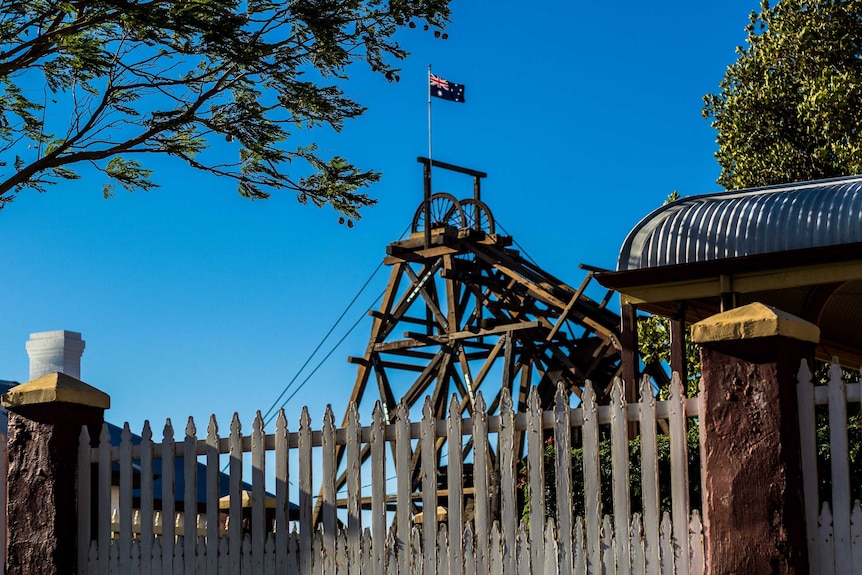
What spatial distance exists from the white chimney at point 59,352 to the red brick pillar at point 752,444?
11127 millimetres

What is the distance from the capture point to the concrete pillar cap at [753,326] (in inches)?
302

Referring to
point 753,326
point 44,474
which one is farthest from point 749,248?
point 44,474

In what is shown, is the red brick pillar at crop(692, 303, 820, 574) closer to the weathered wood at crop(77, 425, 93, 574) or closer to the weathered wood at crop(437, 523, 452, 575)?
the weathered wood at crop(437, 523, 452, 575)

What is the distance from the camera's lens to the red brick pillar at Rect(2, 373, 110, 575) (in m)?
10.1

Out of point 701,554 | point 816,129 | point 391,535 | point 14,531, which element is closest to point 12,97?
point 14,531

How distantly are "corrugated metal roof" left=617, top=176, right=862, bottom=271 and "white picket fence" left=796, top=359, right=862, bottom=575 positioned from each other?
11.5 feet

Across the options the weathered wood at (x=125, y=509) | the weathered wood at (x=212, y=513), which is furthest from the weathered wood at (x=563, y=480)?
the weathered wood at (x=125, y=509)

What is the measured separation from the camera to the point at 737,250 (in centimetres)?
1138

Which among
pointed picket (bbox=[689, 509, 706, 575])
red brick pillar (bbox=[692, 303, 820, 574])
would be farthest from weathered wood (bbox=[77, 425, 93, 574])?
red brick pillar (bbox=[692, 303, 820, 574])

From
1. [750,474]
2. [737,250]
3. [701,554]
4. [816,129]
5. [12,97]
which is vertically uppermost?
[816,129]

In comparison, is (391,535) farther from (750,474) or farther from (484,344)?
(484,344)

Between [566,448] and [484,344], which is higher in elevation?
[484,344]

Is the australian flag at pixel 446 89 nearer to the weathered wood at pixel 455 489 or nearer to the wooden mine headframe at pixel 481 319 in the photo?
the wooden mine headframe at pixel 481 319

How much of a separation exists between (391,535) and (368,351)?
19.7 m
